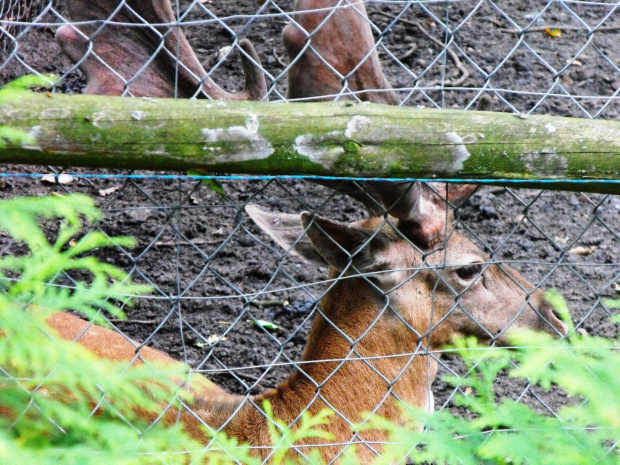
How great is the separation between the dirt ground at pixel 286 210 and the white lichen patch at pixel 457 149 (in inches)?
64.5

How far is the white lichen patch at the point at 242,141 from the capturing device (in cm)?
179

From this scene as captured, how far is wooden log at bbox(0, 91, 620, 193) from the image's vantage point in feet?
5.63

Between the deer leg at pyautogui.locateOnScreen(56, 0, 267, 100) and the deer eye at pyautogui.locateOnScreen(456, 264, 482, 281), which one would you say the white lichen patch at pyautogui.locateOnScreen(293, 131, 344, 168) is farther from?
the deer eye at pyautogui.locateOnScreen(456, 264, 482, 281)

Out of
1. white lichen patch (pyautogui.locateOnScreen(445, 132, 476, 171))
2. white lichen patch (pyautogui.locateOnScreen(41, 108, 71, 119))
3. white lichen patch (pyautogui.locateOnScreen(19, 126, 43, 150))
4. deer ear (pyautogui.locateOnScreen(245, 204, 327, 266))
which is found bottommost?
deer ear (pyautogui.locateOnScreen(245, 204, 327, 266))

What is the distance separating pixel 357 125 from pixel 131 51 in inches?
36.7

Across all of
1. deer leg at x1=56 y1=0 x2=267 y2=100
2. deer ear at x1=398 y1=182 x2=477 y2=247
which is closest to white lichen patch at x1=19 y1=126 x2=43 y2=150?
deer leg at x1=56 y1=0 x2=267 y2=100

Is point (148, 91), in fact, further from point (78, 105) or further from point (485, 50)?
point (485, 50)

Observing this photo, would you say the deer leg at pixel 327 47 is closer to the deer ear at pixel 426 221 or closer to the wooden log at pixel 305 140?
the wooden log at pixel 305 140

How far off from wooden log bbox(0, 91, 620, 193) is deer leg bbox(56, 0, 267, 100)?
47 centimetres

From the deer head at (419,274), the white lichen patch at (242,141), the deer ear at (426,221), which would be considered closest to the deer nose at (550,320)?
the deer head at (419,274)

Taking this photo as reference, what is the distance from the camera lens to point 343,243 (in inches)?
119

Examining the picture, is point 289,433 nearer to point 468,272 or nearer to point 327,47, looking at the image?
point 468,272

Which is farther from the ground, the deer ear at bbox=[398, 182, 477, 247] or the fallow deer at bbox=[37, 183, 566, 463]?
the deer ear at bbox=[398, 182, 477, 247]

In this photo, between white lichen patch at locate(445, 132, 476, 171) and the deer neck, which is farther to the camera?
the deer neck
